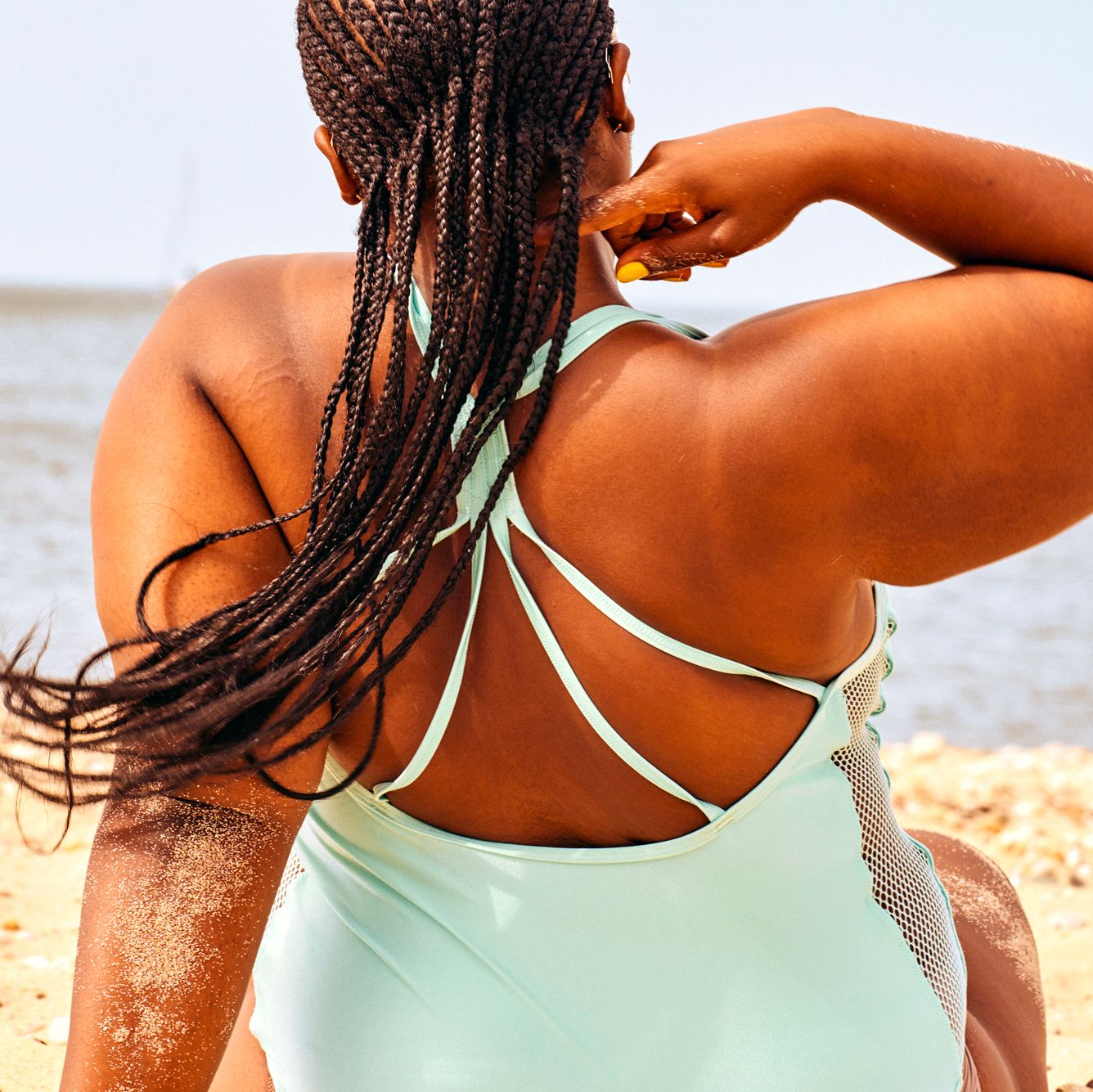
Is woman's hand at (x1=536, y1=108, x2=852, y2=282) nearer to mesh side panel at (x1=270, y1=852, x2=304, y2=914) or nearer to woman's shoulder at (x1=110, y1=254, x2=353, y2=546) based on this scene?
woman's shoulder at (x1=110, y1=254, x2=353, y2=546)

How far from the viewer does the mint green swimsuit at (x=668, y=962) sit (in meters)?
1.59

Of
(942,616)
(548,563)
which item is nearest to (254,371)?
(548,563)

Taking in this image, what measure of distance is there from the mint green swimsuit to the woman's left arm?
0.21 m

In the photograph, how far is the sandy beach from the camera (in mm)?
2812

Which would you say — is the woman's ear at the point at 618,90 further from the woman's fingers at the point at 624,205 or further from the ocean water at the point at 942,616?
the ocean water at the point at 942,616

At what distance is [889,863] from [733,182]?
3.07 feet

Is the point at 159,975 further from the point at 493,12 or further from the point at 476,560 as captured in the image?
the point at 493,12

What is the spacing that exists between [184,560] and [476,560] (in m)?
0.34

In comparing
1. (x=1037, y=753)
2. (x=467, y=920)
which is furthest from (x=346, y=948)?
(x=1037, y=753)

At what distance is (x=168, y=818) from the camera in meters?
1.52

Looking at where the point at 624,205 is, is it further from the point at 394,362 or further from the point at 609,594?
the point at 609,594

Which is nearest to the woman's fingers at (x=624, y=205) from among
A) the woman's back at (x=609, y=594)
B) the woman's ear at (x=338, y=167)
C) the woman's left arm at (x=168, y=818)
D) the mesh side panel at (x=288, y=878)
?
the woman's back at (x=609, y=594)

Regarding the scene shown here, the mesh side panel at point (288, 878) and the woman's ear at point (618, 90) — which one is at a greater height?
the woman's ear at point (618, 90)

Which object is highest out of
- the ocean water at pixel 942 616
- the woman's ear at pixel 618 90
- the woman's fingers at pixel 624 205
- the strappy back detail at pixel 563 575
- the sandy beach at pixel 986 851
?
the woman's ear at pixel 618 90
